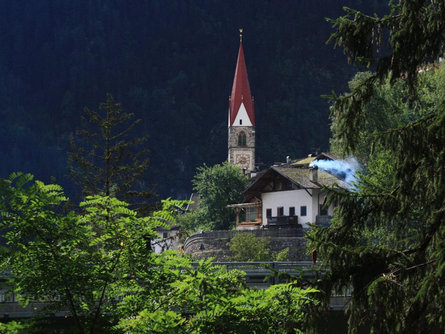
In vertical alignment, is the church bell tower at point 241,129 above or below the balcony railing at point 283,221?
above

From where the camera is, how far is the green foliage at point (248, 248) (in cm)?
4865

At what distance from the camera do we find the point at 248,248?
1939 inches

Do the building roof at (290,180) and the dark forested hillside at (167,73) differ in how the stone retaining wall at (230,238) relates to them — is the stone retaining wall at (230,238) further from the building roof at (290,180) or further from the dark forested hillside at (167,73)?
the dark forested hillside at (167,73)

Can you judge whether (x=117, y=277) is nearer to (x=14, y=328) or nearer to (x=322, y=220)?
(x=14, y=328)

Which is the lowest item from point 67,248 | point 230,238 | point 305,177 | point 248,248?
point 67,248

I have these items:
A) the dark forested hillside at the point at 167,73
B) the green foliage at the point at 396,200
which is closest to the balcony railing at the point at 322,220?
the green foliage at the point at 396,200

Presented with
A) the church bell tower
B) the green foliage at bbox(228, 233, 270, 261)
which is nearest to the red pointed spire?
the church bell tower

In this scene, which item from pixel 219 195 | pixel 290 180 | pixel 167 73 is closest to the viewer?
pixel 290 180

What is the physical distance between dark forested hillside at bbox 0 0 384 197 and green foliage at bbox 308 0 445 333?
146154 mm

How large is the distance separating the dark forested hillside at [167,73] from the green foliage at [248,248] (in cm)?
10763

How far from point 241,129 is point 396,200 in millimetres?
97488

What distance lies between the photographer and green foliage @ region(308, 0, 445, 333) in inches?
410

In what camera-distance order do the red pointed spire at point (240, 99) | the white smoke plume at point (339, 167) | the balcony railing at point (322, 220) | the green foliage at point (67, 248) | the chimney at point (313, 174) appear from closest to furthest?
the green foliage at point (67, 248), the balcony railing at point (322, 220), the white smoke plume at point (339, 167), the chimney at point (313, 174), the red pointed spire at point (240, 99)

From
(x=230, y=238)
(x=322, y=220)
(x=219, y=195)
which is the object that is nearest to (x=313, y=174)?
(x=322, y=220)
